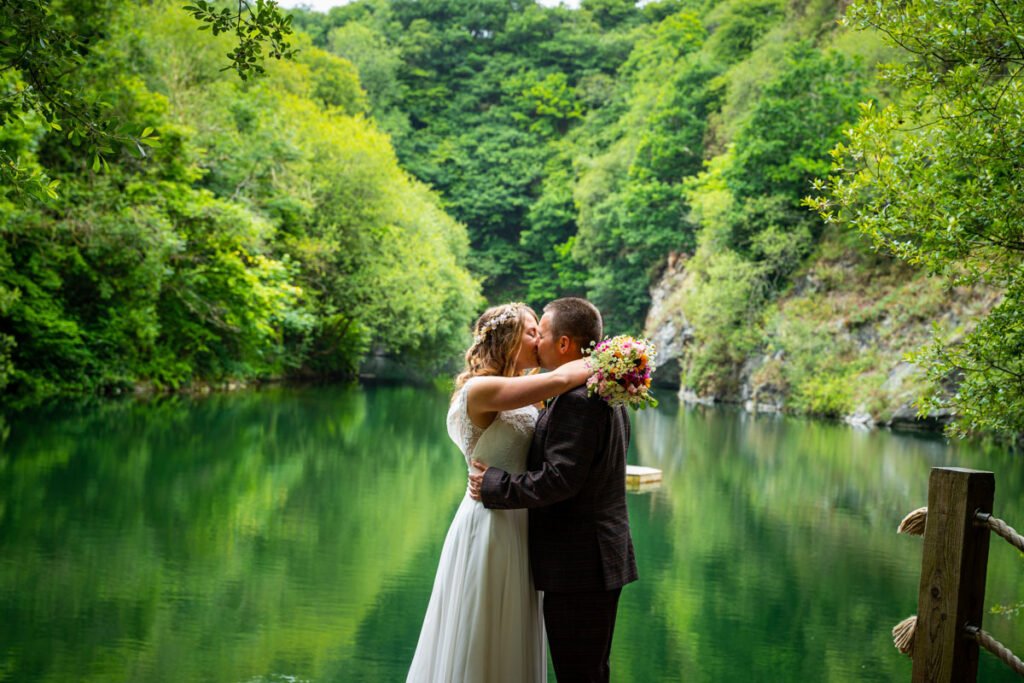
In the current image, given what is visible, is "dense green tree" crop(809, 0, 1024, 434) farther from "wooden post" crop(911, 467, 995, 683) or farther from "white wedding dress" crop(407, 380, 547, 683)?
"white wedding dress" crop(407, 380, 547, 683)

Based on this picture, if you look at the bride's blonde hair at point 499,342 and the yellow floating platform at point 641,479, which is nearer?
the bride's blonde hair at point 499,342

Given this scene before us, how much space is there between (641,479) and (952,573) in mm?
9494

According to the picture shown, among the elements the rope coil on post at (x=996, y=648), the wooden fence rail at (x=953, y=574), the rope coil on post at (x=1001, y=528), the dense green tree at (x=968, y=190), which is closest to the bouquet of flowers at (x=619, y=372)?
the wooden fence rail at (x=953, y=574)

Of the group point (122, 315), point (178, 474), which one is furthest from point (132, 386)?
point (178, 474)

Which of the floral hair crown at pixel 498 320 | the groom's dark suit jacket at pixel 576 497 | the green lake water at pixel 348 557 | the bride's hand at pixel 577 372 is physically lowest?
the green lake water at pixel 348 557

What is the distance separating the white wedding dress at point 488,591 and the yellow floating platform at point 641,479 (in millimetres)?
8796

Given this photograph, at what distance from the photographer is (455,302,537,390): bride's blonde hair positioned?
149 inches

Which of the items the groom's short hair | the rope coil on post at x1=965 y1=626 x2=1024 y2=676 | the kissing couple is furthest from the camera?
the groom's short hair

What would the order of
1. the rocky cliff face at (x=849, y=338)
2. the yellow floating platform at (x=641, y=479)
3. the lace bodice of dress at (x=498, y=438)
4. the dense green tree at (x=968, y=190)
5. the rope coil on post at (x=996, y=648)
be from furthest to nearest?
the rocky cliff face at (x=849, y=338) → the yellow floating platform at (x=641, y=479) → the dense green tree at (x=968, y=190) → the lace bodice of dress at (x=498, y=438) → the rope coil on post at (x=996, y=648)

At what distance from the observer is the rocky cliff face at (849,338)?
2464 centimetres

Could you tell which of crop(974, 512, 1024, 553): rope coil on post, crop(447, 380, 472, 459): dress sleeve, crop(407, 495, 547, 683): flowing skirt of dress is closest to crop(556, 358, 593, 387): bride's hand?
crop(447, 380, 472, 459): dress sleeve

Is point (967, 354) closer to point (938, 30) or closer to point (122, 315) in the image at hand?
point (938, 30)

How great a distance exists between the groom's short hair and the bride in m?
0.13

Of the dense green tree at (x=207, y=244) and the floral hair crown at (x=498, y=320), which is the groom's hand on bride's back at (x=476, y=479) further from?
the dense green tree at (x=207, y=244)
